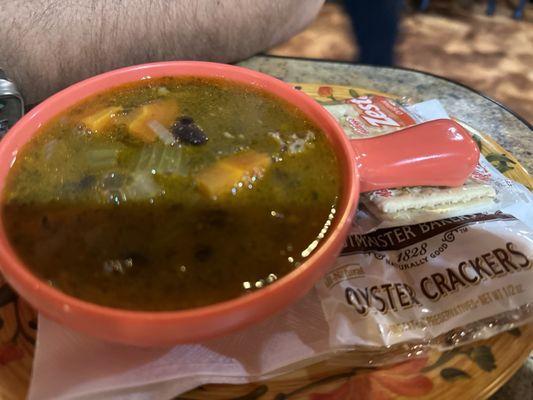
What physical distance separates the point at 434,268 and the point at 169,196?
323 mm

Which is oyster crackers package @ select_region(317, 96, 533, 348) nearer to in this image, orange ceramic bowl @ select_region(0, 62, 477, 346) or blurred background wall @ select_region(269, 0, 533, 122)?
orange ceramic bowl @ select_region(0, 62, 477, 346)

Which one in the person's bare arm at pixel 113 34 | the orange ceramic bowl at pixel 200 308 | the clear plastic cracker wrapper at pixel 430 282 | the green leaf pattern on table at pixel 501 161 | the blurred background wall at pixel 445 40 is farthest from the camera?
the blurred background wall at pixel 445 40

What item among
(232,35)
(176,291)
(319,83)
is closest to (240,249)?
(176,291)

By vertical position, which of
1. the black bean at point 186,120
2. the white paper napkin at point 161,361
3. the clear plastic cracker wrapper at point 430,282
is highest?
the black bean at point 186,120

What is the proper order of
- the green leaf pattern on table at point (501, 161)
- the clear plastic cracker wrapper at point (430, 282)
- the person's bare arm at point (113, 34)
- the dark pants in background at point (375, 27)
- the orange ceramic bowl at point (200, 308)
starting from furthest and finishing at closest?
1. the dark pants in background at point (375, 27)
2. the person's bare arm at point (113, 34)
3. the green leaf pattern on table at point (501, 161)
4. the clear plastic cracker wrapper at point (430, 282)
5. the orange ceramic bowl at point (200, 308)

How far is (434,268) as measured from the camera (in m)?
0.67

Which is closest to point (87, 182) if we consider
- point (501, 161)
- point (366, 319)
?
point (366, 319)

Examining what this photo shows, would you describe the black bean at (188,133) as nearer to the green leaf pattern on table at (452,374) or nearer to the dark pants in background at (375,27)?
the green leaf pattern on table at (452,374)

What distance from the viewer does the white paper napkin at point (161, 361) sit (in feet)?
1.87

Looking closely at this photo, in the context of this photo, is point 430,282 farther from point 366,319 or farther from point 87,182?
point 87,182

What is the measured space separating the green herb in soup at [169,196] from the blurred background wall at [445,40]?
1.74m

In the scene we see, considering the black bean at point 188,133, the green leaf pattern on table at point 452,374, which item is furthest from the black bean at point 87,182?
the green leaf pattern on table at point 452,374

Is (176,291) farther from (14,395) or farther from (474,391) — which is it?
(474,391)

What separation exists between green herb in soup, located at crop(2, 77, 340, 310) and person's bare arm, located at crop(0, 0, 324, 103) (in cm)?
35
